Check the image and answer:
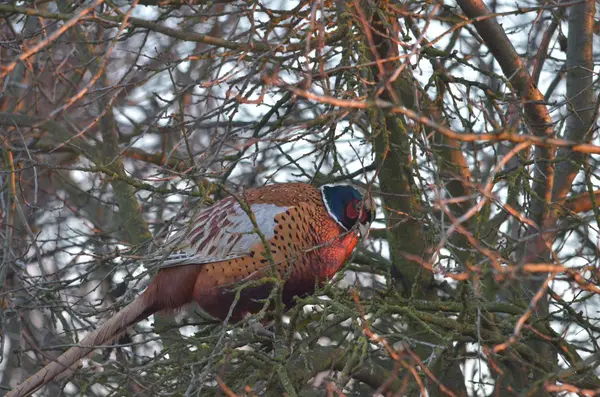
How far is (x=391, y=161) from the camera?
18.6ft

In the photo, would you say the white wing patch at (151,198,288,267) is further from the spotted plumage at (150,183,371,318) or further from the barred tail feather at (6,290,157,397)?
the barred tail feather at (6,290,157,397)

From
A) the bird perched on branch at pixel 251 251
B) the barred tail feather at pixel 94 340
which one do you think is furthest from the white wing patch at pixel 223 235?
the barred tail feather at pixel 94 340

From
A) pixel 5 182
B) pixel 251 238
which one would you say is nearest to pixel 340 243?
pixel 251 238

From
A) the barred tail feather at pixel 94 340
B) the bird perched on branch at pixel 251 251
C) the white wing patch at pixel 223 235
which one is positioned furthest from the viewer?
the white wing patch at pixel 223 235

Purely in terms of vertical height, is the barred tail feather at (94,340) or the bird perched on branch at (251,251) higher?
the bird perched on branch at (251,251)

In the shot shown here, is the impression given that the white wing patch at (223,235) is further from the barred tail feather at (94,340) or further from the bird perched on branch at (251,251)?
the barred tail feather at (94,340)

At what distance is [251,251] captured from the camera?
579 cm

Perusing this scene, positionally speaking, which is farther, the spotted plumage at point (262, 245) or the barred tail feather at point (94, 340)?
the spotted plumage at point (262, 245)

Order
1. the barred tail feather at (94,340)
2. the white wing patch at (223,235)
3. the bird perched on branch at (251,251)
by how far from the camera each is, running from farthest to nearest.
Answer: the white wing patch at (223,235) → the bird perched on branch at (251,251) → the barred tail feather at (94,340)

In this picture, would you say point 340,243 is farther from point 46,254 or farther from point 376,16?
point 46,254

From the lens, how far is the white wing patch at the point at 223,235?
5.84 metres

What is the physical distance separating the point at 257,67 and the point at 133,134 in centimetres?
283

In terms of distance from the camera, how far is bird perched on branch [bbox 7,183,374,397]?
5.73 meters

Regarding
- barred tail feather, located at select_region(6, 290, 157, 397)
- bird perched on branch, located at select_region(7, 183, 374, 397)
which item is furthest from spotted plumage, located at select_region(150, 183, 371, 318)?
barred tail feather, located at select_region(6, 290, 157, 397)
